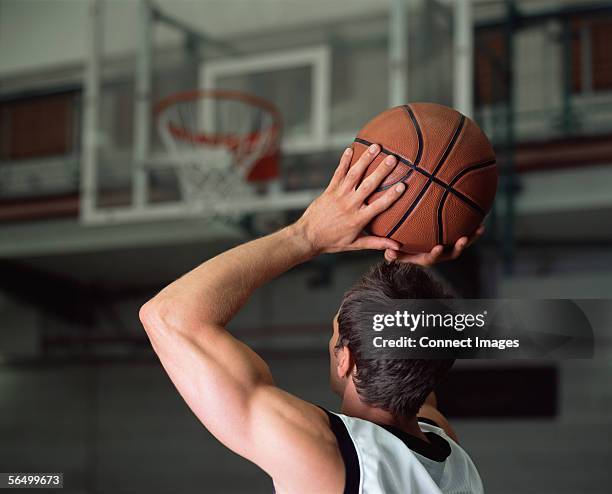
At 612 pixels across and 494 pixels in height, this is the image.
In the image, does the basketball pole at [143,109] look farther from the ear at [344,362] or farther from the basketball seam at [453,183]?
the ear at [344,362]

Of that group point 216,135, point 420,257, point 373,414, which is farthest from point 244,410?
point 216,135

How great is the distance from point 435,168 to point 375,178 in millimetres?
246

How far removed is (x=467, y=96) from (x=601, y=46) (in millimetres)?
2090

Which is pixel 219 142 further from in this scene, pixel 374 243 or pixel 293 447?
pixel 293 447

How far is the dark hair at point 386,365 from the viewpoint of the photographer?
53.8 inches

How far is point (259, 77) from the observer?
541 centimetres

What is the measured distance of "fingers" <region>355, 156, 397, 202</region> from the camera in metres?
1.45

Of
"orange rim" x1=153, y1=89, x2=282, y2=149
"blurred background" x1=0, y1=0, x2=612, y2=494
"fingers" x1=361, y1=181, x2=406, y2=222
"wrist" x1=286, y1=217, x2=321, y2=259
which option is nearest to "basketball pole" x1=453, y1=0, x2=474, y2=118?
"blurred background" x1=0, y1=0, x2=612, y2=494

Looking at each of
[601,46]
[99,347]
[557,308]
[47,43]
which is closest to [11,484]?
[99,347]

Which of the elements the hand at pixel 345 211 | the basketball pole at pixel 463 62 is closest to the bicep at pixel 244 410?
the hand at pixel 345 211

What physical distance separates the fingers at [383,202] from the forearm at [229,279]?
0.12m

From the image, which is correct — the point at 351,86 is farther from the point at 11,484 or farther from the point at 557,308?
the point at 11,484

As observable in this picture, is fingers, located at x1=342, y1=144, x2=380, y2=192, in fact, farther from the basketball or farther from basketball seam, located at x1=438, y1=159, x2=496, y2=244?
basketball seam, located at x1=438, y1=159, x2=496, y2=244

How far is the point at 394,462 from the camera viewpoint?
131cm
